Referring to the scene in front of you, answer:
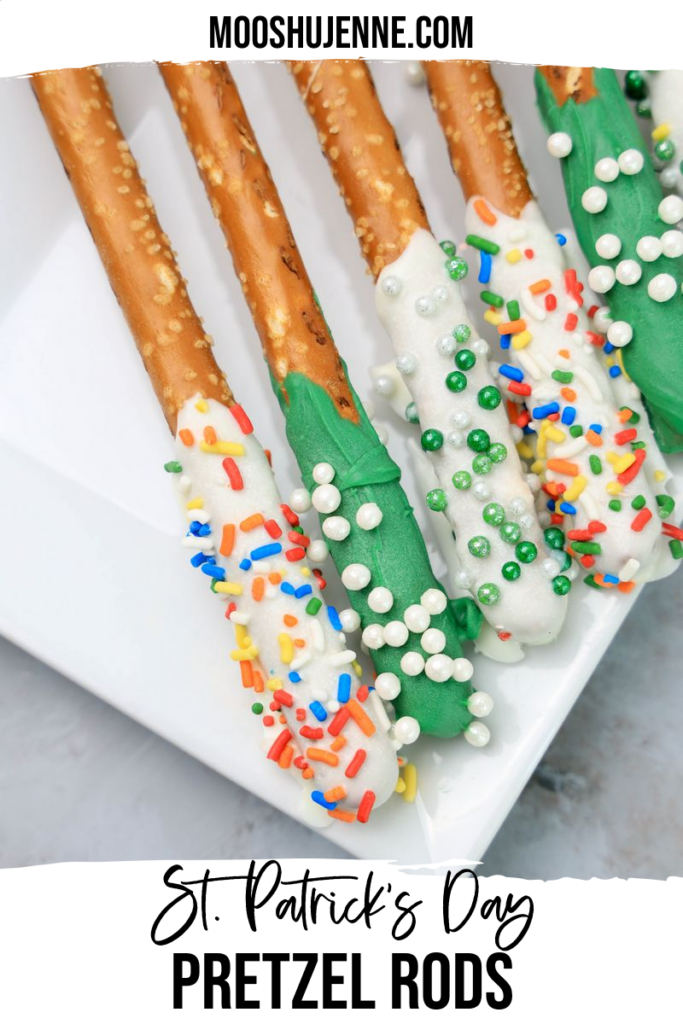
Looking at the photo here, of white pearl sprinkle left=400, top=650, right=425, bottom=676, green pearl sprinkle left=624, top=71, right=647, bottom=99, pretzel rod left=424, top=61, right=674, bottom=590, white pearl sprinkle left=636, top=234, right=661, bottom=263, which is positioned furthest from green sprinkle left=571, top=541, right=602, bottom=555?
green pearl sprinkle left=624, top=71, right=647, bottom=99

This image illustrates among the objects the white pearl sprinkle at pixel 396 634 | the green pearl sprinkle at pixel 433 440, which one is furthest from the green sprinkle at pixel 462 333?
the white pearl sprinkle at pixel 396 634

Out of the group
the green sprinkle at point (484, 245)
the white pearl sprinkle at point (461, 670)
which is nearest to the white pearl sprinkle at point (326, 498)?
the white pearl sprinkle at point (461, 670)

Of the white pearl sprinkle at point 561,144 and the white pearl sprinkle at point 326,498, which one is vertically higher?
the white pearl sprinkle at point 561,144

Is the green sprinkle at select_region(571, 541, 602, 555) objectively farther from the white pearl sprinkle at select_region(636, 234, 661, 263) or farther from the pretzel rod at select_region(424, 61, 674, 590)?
the white pearl sprinkle at select_region(636, 234, 661, 263)

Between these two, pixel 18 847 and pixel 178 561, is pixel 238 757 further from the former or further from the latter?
pixel 18 847

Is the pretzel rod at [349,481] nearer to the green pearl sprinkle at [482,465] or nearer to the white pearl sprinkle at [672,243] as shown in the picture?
the green pearl sprinkle at [482,465]

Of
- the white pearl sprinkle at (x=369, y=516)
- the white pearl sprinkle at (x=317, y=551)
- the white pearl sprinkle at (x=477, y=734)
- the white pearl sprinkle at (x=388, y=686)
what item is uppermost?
the white pearl sprinkle at (x=369, y=516)

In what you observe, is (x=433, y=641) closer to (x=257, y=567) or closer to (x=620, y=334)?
(x=257, y=567)
